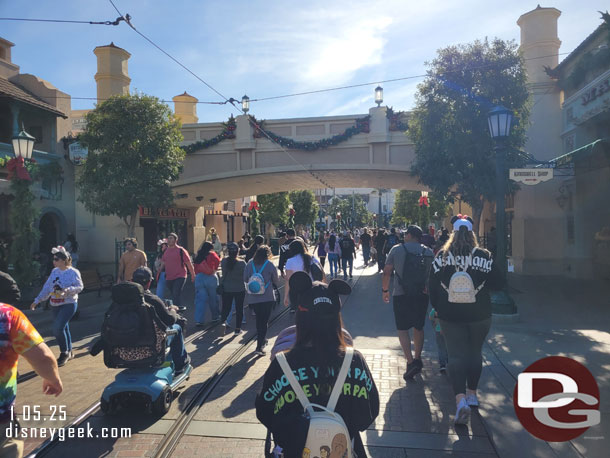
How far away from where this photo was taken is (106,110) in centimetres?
1480

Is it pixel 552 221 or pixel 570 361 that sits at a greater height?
pixel 552 221

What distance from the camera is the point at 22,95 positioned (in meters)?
15.9

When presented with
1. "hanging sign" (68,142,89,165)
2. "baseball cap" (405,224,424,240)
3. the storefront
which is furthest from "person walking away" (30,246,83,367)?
the storefront

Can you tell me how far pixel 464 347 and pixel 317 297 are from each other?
2396mm

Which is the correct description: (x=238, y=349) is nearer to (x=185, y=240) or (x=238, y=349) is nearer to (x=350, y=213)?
(x=185, y=240)

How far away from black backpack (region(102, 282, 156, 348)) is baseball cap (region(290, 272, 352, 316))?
2.47 meters

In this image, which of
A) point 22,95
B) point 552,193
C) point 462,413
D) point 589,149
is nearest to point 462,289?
point 462,413

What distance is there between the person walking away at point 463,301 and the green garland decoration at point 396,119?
47.2ft

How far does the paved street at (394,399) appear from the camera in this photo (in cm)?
382

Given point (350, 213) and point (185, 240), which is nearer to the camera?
point (185, 240)

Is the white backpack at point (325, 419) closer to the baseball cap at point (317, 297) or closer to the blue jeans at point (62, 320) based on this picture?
the baseball cap at point (317, 297)

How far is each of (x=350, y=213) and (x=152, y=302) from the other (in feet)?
239

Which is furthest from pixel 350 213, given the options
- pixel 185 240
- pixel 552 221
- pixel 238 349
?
pixel 238 349

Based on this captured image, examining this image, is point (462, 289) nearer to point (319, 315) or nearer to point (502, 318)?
point (319, 315)
